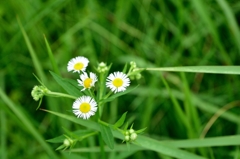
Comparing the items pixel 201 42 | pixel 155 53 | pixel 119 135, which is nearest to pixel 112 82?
pixel 119 135

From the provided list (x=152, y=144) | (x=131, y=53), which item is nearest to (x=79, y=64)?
(x=152, y=144)

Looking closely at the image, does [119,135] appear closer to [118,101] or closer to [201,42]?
[118,101]

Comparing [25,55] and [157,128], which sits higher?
[25,55]

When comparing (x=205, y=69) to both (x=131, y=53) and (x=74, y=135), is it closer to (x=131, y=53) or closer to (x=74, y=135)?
(x=74, y=135)

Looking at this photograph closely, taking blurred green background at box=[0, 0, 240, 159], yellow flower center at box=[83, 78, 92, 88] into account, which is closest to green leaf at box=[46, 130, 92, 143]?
yellow flower center at box=[83, 78, 92, 88]

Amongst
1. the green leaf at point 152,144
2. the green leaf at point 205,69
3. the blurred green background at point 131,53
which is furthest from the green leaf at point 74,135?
the blurred green background at point 131,53

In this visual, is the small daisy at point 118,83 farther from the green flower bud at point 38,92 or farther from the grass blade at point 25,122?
the grass blade at point 25,122
